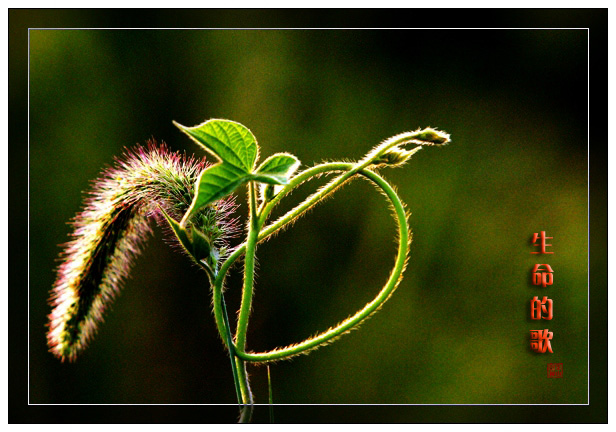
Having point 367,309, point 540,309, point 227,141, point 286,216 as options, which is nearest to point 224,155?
point 227,141

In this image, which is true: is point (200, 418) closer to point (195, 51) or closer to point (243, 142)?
point (243, 142)

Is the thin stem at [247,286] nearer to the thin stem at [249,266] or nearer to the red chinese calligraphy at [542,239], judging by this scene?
the thin stem at [249,266]

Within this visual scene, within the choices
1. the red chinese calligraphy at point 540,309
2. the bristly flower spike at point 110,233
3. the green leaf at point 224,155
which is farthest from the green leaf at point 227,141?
the red chinese calligraphy at point 540,309

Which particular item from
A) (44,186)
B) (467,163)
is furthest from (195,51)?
(467,163)

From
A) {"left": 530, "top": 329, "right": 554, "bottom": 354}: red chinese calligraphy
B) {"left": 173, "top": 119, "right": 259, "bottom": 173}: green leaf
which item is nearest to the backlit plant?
{"left": 173, "top": 119, "right": 259, "bottom": 173}: green leaf

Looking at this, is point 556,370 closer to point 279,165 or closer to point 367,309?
point 367,309

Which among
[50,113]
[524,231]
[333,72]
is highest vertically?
[333,72]

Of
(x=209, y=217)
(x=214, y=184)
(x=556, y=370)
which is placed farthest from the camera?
Answer: (x=556, y=370)

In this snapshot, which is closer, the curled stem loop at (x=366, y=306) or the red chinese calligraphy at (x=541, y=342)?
the curled stem loop at (x=366, y=306)
